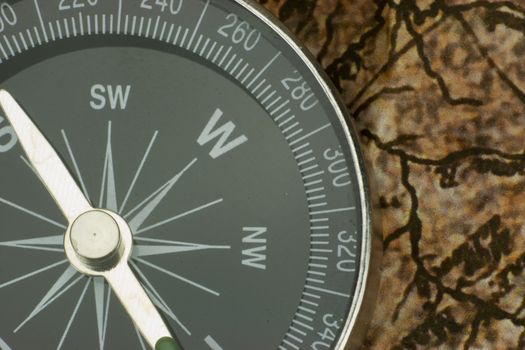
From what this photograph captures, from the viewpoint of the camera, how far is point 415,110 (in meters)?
0.89

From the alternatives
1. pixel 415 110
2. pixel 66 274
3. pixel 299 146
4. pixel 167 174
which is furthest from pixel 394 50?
pixel 66 274

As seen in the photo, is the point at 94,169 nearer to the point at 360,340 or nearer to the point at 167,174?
the point at 167,174

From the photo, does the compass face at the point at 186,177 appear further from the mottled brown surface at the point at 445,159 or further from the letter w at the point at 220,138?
the mottled brown surface at the point at 445,159

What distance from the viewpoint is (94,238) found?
0.77m

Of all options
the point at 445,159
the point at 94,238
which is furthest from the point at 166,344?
the point at 445,159

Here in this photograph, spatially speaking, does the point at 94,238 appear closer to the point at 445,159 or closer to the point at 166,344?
the point at 166,344

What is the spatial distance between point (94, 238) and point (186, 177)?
99 mm

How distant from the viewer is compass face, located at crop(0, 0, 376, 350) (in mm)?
783

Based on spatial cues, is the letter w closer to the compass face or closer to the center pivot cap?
the compass face

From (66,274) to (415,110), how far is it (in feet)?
1.24

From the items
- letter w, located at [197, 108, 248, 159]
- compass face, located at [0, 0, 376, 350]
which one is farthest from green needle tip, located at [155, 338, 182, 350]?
letter w, located at [197, 108, 248, 159]

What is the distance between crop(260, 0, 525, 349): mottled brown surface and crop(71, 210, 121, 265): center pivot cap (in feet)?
0.90

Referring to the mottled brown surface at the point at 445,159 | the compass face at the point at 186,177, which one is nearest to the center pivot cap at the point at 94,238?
the compass face at the point at 186,177

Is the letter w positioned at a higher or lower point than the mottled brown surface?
higher
